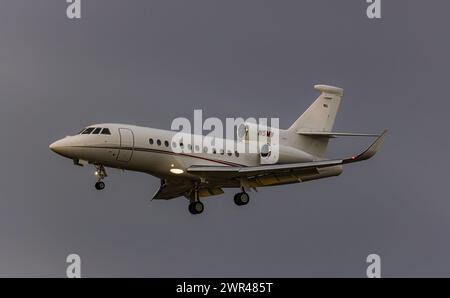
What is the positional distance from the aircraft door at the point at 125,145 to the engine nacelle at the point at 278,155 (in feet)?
21.9

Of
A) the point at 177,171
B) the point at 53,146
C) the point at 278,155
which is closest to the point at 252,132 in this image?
the point at 278,155

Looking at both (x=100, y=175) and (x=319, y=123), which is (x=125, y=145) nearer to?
(x=100, y=175)

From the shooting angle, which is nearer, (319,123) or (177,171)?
(177,171)

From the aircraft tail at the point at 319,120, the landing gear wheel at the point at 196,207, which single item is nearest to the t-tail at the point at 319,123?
→ the aircraft tail at the point at 319,120

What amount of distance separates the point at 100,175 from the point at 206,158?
16.4 ft

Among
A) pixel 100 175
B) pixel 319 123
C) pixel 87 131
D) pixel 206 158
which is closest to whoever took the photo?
pixel 100 175

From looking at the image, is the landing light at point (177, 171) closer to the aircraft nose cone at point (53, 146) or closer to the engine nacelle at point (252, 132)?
the engine nacelle at point (252, 132)

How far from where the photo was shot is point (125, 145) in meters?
47.8

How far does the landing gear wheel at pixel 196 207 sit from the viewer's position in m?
50.5

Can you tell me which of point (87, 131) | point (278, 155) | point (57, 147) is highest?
point (87, 131)

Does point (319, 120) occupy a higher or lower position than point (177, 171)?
higher

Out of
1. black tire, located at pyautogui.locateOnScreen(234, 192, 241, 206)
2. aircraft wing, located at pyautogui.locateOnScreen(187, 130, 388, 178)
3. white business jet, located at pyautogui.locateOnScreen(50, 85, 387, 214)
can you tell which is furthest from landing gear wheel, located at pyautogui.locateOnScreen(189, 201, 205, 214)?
aircraft wing, located at pyautogui.locateOnScreen(187, 130, 388, 178)
